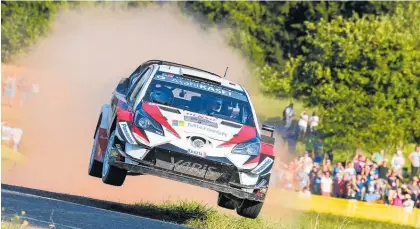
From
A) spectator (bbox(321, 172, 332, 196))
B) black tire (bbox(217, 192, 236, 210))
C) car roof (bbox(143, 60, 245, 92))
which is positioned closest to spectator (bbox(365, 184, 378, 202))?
spectator (bbox(321, 172, 332, 196))

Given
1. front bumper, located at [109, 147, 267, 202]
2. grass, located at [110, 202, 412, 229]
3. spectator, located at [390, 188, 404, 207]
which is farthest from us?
spectator, located at [390, 188, 404, 207]

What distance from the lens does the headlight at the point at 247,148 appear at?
14.4 m

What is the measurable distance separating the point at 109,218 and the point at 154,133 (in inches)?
45.6

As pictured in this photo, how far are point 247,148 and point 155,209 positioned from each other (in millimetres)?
2634

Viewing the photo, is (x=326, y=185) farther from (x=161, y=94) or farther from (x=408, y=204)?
(x=161, y=94)

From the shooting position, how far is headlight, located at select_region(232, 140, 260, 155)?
47.2 feet

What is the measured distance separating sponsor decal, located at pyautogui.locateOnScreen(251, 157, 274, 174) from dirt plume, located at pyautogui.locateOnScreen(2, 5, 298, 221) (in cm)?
373

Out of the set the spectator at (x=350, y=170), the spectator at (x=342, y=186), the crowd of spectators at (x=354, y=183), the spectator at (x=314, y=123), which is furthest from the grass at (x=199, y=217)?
the spectator at (x=314, y=123)

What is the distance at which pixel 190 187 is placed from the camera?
67.4 ft

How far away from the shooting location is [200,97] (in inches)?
601

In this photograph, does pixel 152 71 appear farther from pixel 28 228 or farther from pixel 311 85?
pixel 311 85

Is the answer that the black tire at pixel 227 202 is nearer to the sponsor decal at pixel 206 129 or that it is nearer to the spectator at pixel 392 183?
the sponsor decal at pixel 206 129

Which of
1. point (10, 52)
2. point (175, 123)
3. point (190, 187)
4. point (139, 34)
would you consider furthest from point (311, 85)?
point (175, 123)

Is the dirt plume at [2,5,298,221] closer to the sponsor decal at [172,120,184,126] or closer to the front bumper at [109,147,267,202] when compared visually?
the front bumper at [109,147,267,202]
